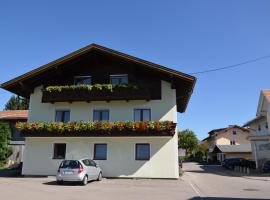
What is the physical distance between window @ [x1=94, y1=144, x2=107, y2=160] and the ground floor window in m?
2.39

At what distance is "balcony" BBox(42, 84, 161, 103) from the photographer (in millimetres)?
23297

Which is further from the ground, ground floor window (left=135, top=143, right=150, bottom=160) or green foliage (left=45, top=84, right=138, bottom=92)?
green foliage (left=45, top=84, right=138, bottom=92)

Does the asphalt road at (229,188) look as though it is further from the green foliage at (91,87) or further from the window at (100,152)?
the green foliage at (91,87)

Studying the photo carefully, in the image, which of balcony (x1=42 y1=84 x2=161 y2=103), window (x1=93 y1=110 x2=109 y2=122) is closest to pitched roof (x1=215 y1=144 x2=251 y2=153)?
balcony (x1=42 y1=84 x2=161 y2=103)

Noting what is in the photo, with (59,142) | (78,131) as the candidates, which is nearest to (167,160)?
(78,131)

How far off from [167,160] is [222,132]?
55.5 meters

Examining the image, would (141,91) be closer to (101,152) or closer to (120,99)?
(120,99)

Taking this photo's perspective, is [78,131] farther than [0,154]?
No

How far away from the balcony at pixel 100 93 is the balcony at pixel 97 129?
2059 millimetres

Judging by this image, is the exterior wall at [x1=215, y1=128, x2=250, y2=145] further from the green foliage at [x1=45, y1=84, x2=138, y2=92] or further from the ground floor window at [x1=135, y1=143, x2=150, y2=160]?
the green foliage at [x1=45, y1=84, x2=138, y2=92]

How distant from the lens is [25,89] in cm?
2588

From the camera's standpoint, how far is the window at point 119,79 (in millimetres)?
25094

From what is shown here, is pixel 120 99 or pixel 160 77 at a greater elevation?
pixel 160 77

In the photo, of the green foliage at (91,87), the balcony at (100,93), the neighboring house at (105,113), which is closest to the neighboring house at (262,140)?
the neighboring house at (105,113)
